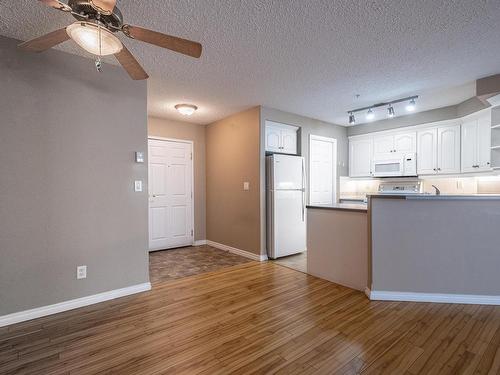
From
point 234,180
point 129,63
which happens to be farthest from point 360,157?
point 129,63

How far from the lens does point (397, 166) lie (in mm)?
5039

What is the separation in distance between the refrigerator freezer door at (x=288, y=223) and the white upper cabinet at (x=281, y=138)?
0.81 metres

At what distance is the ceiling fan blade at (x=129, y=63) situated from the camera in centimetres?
192

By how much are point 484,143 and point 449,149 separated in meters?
0.58

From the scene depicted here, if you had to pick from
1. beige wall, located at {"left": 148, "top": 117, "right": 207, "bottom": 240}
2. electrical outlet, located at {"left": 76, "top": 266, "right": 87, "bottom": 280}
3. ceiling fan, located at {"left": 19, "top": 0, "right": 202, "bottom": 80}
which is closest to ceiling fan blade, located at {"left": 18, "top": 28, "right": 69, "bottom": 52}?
ceiling fan, located at {"left": 19, "top": 0, "right": 202, "bottom": 80}

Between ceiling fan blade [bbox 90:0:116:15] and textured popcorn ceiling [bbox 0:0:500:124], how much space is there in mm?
606

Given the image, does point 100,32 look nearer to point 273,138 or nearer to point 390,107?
point 273,138

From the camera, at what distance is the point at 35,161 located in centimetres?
248

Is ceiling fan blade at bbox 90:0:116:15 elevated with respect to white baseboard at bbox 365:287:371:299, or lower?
elevated

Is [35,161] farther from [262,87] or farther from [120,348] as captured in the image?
[262,87]

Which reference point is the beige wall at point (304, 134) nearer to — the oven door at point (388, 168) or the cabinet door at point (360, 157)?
the cabinet door at point (360, 157)

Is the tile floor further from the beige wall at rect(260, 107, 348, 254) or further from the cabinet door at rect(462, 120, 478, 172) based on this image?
the cabinet door at rect(462, 120, 478, 172)

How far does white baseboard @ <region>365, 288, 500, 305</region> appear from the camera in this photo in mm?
2673

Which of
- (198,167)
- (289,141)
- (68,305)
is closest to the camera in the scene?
(68,305)
